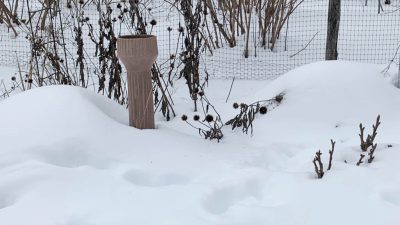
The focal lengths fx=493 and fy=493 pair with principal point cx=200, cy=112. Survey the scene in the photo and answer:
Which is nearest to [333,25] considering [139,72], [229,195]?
[139,72]

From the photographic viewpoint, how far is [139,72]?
2428 mm

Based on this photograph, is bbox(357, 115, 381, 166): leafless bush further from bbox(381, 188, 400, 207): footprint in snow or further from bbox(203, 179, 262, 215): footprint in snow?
bbox(203, 179, 262, 215): footprint in snow

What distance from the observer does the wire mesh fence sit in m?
5.05

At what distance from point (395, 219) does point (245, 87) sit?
2.50 m

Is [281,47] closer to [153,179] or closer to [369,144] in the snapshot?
[369,144]

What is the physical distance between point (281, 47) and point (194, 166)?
3858 millimetres

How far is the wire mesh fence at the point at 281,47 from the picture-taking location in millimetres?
5047

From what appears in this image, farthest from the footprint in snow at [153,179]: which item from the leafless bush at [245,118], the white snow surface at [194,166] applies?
the leafless bush at [245,118]

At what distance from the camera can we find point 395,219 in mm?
1697

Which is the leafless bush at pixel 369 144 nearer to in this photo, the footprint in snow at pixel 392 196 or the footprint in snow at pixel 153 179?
the footprint in snow at pixel 392 196

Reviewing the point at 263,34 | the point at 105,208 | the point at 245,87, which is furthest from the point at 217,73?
the point at 105,208

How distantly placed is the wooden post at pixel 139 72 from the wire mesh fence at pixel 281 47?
7.03 feet

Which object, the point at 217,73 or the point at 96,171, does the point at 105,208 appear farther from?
the point at 217,73

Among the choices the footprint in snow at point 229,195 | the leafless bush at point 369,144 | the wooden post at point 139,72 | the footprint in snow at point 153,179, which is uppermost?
the wooden post at point 139,72
